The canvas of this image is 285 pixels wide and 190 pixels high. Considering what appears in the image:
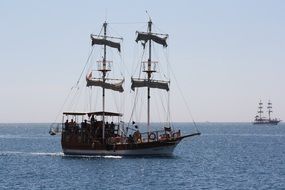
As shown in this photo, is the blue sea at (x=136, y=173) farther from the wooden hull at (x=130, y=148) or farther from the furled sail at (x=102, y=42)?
the furled sail at (x=102, y=42)

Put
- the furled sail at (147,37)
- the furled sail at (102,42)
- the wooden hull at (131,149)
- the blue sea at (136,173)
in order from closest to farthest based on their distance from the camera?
1. the blue sea at (136,173)
2. the wooden hull at (131,149)
3. the furled sail at (102,42)
4. the furled sail at (147,37)

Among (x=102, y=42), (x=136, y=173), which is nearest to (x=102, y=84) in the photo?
(x=102, y=42)

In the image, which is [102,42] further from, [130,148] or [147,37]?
[130,148]

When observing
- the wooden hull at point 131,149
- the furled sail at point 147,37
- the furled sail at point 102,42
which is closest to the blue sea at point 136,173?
the wooden hull at point 131,149

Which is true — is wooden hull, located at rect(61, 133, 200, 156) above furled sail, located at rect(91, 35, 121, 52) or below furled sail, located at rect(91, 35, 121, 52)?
below

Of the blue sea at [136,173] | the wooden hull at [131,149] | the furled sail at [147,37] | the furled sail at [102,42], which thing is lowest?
the blue sea at [136,173]

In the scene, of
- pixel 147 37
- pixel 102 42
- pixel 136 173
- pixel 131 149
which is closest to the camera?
pixel 136 173

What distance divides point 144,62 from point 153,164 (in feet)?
53.0

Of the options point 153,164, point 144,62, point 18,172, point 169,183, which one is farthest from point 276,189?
point 144,62

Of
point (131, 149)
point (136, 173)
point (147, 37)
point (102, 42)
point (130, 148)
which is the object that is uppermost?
point (147, 37)

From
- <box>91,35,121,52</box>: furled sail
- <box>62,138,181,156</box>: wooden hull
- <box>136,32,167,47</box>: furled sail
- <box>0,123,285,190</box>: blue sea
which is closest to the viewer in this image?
<box>0,123,285,190</box>: blue sea

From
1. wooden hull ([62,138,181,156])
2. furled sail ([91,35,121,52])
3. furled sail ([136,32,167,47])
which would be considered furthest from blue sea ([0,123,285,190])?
furled sail ([136,32,167,47])

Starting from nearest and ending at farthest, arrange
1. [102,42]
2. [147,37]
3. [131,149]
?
1. [131,149]
2. [102,42]
3. [147,37]

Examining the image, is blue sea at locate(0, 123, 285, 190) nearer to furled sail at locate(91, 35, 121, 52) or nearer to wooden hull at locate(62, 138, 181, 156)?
wooden hull at locate(62, 138, 181, 156)
